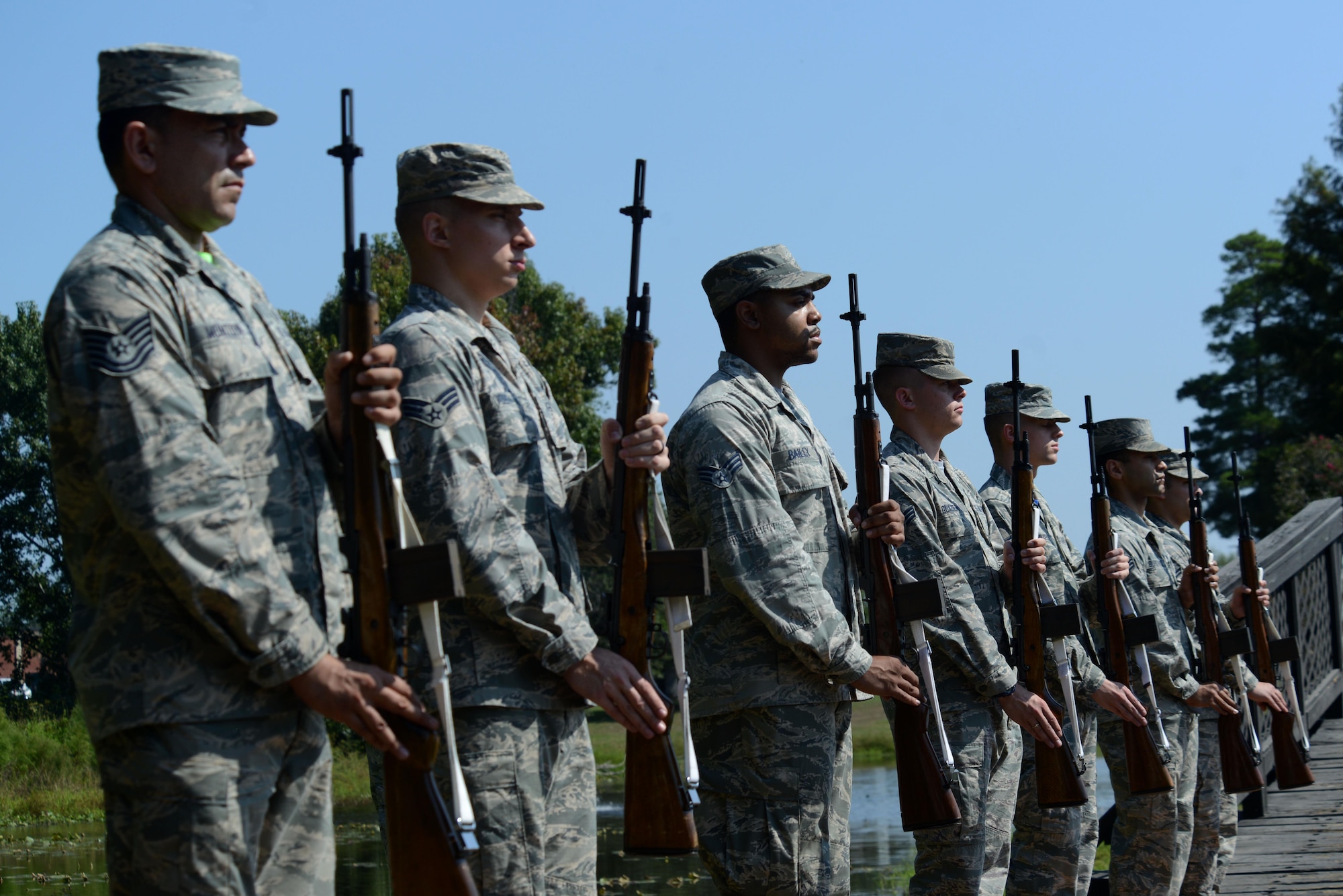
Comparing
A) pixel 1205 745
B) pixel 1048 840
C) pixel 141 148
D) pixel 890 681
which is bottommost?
pixel 1048 840

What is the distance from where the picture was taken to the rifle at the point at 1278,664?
1024 cm

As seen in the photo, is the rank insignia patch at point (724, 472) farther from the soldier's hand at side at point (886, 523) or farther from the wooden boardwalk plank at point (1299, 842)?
the wooden boardwalk plank at point (1299, 842)

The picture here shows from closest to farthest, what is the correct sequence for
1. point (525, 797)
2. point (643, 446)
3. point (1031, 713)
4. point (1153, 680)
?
point (525, 797), point (643, 446), point (1031, 713), point (1153, 680)

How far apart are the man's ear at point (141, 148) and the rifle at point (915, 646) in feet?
10.8

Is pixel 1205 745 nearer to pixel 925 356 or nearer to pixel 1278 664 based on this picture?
pixel 1278 664

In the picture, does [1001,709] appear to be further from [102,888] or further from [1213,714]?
[102,888]

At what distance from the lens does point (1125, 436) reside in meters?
9.62

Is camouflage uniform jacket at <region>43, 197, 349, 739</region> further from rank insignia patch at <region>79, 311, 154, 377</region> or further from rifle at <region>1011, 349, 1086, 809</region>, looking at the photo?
rifle at <region>1011, 349, 1086, 809</region>

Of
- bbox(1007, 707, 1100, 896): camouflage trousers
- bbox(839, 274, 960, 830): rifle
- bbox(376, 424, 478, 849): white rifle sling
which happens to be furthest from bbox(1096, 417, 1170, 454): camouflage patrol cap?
bbox(376, 424, 478, 849): white rifle sling

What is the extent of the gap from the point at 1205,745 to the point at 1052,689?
2.44 metres

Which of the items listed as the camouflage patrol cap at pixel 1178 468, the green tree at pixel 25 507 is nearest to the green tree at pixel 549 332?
the green tree at pixel 25 507

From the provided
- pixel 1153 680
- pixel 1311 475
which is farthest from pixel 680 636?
pixel 1311 475

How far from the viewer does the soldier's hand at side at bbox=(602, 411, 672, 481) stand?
4.26 metres

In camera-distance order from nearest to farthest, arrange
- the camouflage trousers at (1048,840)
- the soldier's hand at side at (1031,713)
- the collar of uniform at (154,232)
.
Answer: the collar of uniform at (154,232) → the soldier's hand at side at (1031,713) → the camouflage trousers at (1048,840)
